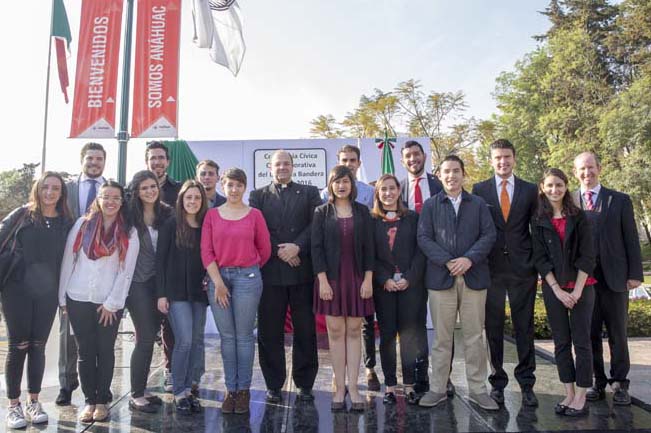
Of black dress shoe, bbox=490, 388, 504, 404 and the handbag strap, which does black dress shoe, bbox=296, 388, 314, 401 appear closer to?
black dress shoe, bbox=490, 388, 504, 404

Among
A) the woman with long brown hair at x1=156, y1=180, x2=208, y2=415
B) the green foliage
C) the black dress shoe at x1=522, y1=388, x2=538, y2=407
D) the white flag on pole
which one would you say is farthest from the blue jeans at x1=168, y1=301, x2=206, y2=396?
the green foliage

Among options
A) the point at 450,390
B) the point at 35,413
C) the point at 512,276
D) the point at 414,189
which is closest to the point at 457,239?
the point at 512,276

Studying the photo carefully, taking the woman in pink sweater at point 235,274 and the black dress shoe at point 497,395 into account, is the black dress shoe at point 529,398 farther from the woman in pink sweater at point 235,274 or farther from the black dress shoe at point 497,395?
the woman in pink sweater at point 235,274

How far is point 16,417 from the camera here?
3617 millimetres

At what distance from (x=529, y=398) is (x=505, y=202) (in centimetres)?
163

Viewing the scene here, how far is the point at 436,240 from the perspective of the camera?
389 cm

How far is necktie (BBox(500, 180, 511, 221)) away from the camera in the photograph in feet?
13.4

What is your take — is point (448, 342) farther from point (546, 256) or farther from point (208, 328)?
point (208, 328)

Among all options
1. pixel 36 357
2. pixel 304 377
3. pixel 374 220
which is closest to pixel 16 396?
pixel 36 357

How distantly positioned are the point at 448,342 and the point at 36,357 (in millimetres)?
3225

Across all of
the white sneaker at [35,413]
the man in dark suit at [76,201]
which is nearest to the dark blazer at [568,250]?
the man in dark suit at [76,201]

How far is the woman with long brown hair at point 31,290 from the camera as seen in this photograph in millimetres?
3609

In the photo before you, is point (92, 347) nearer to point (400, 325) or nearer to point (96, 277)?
point (96, 277)

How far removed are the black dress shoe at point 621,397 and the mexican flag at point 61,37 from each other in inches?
327
